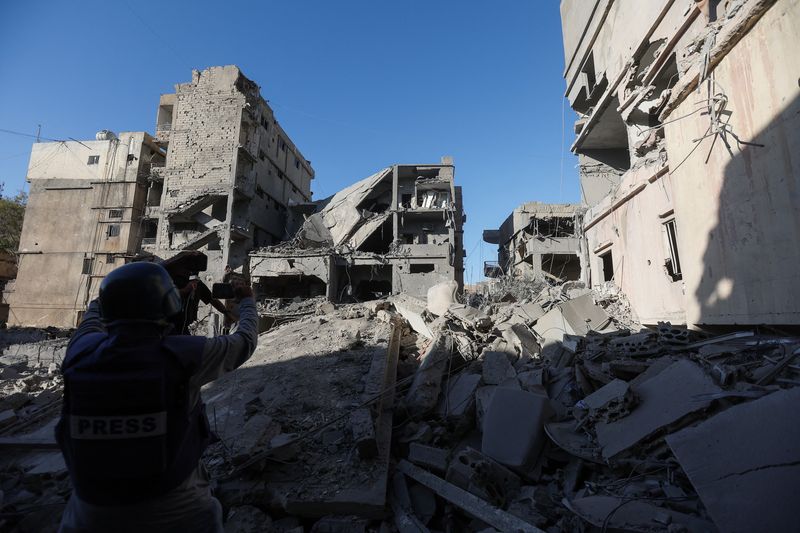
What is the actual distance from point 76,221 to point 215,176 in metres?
11.9

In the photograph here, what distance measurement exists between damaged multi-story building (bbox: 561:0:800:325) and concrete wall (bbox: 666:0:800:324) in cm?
1

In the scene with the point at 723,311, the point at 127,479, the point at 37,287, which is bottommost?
the point at 127,479

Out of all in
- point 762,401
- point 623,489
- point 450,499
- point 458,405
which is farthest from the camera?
point 458,405

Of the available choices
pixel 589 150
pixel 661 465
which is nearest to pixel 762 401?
pixel 661 465

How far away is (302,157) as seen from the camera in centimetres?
3394

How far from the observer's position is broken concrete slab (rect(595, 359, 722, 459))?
2.99m

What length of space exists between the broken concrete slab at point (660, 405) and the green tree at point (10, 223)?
4249 centimetres

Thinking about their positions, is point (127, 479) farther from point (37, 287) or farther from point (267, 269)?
point (37, 287)

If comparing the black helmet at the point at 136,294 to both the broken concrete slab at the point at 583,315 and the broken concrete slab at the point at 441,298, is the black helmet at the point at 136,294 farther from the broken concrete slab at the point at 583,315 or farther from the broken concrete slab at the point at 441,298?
the broken concrete slab at the point at 583,315

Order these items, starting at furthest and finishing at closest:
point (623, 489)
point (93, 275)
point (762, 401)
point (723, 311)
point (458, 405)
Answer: point (93, 275) → point (723, 311) → point (458, 405) → point (623, 489) → point (762, 401)

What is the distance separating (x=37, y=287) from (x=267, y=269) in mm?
17886

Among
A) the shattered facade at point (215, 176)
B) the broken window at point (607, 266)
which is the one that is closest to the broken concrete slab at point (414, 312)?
the broken window at point (607, 266)

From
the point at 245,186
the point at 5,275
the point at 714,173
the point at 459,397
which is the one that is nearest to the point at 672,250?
the point at 714,173

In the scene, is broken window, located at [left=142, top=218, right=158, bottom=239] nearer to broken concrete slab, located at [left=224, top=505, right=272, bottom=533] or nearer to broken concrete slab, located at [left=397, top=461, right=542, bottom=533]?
broken concrete slab, located at [left=224, top=505, right=272, bottom=533]
